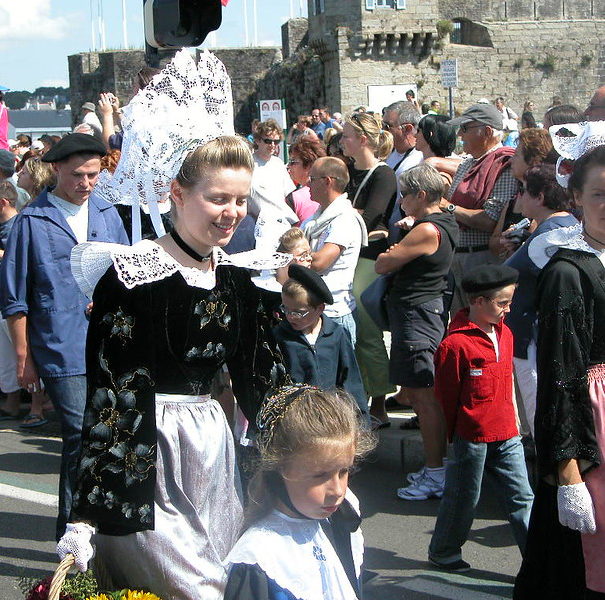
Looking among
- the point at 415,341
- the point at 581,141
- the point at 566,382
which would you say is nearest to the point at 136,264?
the point at 566,382

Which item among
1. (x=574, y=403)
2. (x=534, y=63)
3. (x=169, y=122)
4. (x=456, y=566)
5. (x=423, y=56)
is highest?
(x=423, y=56)

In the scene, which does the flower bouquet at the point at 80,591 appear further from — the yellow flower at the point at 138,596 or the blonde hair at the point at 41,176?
the blonde hair at the point at 41,176

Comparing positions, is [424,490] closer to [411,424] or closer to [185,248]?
[411,424]

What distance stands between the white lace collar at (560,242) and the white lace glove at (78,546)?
70.2 inches

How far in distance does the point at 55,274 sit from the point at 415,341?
2138 mm

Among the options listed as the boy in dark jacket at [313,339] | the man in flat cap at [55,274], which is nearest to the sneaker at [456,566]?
the boy in dark jacket at [313,339]

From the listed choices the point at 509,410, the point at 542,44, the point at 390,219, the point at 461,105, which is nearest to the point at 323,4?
the point at 461,105

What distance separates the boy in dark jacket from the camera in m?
5.64

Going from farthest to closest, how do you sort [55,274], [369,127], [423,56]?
[423,56], [369,127], [55,274]

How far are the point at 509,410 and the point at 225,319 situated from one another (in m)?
2.07

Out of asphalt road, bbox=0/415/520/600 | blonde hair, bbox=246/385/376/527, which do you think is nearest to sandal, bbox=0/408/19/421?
asphalt road, bbox=0/415/520/600

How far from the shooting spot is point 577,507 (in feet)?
10.7

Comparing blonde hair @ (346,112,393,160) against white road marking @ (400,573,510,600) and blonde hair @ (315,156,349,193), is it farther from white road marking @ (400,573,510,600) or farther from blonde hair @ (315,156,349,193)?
white road marking @ (400,573,510,600)

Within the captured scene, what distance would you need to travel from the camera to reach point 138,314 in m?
3.07
